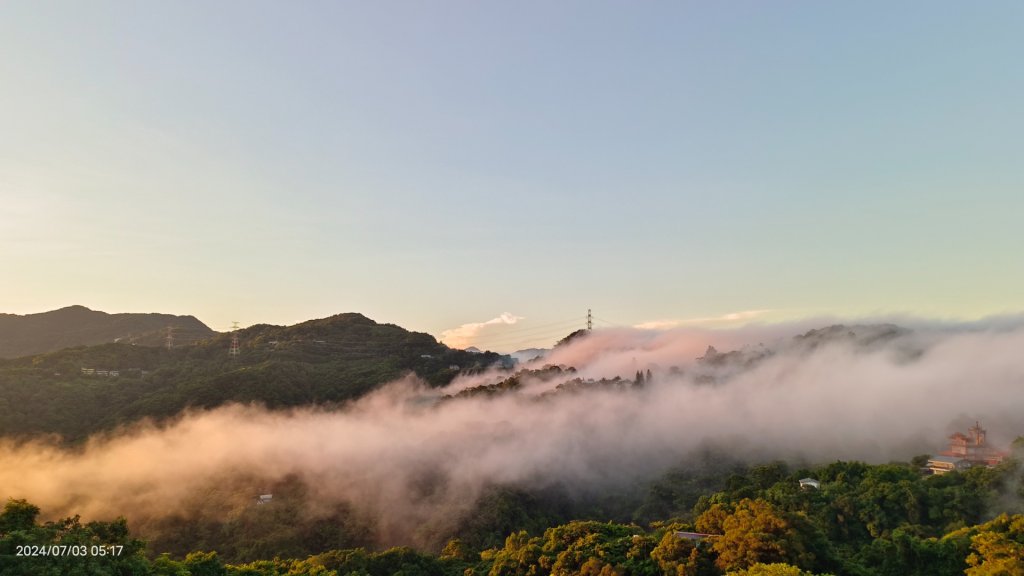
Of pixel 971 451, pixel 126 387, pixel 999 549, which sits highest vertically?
pixel 126 387

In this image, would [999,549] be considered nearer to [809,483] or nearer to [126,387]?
[809,483]

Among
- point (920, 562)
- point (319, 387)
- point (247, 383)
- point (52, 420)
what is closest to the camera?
point (920, 562)

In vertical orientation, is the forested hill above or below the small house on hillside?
above

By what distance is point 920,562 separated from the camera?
49969 millimetres

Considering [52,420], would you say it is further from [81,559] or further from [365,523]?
[81,559]

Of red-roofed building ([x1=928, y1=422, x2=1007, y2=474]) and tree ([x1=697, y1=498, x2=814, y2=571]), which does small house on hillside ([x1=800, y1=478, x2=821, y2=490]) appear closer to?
red-roofed building ([x1=928, y1=422, x2=1007, y2=474])

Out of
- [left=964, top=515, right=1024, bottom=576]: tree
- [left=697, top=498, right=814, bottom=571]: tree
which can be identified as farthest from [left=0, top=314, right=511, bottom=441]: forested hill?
[left=964, top=515, right=1024, bottom=576]: tree

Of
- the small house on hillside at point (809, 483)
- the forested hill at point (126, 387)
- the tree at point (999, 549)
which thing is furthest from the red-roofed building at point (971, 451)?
the forested hill at point (126, 387)

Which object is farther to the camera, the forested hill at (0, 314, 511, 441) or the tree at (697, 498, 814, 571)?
the forested hill at (0, 314, 511, 441)

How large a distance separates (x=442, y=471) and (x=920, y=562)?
108707mm

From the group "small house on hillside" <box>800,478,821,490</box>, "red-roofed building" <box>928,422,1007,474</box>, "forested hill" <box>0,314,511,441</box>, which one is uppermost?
"forested hill" <box>0,314,511,441</box>

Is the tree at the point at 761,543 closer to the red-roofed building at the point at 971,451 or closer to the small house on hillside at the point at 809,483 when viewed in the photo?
the small house on hillside at the point at 809,483

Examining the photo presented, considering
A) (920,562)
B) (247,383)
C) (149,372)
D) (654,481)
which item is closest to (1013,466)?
(920,562)

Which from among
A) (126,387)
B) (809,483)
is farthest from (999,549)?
(126,387)
